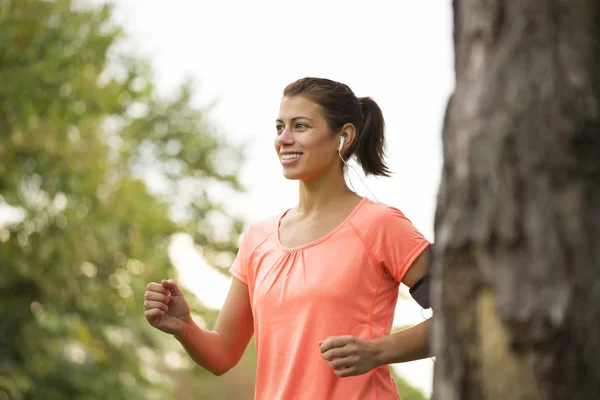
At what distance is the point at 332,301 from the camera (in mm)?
2451

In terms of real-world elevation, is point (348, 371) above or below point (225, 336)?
below

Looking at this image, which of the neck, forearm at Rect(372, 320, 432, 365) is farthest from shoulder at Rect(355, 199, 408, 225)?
forearm at Rect(372, 320, 432, 365)

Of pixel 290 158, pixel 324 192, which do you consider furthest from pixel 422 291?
pixel 290 158

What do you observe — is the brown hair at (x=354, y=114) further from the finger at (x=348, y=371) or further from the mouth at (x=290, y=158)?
the finger at (x=348, y=371)

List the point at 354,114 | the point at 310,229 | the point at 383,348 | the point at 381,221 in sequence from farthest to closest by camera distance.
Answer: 1. the point at 354,114
2. the point at 310,229
3. the point at 381,221
4. the point at 383,348

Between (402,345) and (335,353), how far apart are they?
9.4 inches

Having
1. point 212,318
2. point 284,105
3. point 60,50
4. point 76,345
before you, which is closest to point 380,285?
point 284,105

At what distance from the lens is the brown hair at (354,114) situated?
9.26ft

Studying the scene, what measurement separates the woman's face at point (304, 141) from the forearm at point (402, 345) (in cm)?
65

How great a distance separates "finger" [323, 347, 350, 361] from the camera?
7.02 feet

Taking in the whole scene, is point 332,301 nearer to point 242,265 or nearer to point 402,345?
point 402,345

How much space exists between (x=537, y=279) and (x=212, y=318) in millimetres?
16485

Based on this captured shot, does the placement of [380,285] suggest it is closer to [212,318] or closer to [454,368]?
[454,368]

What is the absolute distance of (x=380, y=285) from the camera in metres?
2.50
